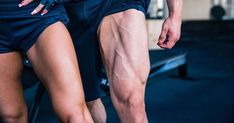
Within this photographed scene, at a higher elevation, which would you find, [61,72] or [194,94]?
[61,72]

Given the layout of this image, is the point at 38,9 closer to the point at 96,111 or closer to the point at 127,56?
the point at 127,56

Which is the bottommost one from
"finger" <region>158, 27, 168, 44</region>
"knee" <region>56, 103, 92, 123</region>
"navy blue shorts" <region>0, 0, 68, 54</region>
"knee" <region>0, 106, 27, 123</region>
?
"knee" <region>0, 106, 27, 123</region>

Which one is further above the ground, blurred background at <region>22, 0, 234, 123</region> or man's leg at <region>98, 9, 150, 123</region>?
man's leg at <region>98, 9, 150, 123</region>

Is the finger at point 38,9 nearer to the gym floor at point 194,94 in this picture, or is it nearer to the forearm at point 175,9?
the forearm at point 175,9

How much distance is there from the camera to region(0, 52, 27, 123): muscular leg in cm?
119

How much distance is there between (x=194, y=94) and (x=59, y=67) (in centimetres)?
220

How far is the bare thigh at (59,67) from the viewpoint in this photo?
107 centimetres

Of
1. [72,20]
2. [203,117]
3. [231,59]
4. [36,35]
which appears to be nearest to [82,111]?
[36,35]

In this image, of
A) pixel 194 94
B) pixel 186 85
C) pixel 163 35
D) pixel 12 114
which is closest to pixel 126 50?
pixel 163 35

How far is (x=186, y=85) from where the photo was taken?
11.4 ft

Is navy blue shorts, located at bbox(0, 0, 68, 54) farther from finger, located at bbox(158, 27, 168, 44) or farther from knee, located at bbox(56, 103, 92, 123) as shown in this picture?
finger, located at bbox(158, 27, 168, 44)

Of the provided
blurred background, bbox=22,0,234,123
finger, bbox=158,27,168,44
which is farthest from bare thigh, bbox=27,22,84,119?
→ blurred background, bbox=22,0,234,123

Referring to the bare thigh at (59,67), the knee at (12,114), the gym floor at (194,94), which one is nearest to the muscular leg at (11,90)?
the knee at (12,114)

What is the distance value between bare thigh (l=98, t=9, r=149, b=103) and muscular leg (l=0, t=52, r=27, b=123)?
12.2 inches
